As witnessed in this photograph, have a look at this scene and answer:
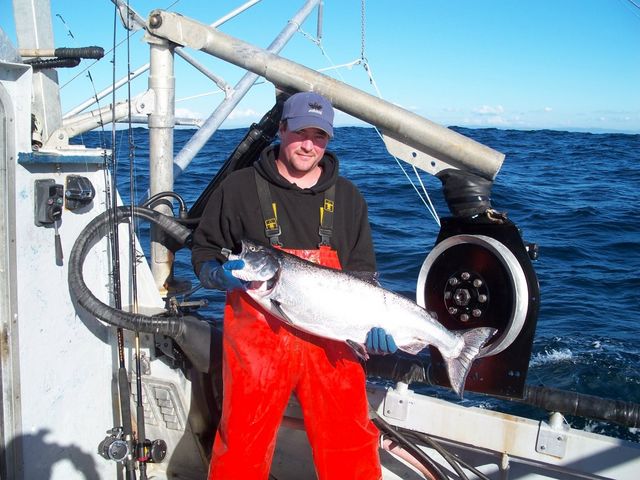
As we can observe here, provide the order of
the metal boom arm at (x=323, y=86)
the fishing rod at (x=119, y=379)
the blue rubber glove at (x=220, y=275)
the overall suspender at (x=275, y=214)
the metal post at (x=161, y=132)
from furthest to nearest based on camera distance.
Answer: the metal post at (x=161, y=132), the metal boom arm at (x=323, y=86), the fishing rod at (x=119, y=379), the overall suspender at (x=275, y=214), the blue rubber glove at (x=220, y=275)

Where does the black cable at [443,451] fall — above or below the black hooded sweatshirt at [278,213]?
below

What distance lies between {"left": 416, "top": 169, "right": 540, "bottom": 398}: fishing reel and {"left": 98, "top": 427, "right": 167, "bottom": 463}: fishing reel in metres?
1.81

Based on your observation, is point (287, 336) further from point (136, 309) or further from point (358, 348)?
point (136, 309)

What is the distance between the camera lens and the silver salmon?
9.99 ft

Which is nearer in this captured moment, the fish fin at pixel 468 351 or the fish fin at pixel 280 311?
the fish fin at pixel 280 311

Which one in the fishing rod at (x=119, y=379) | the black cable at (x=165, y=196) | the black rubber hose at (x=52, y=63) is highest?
the black rubber hose at (x=52, y=63)

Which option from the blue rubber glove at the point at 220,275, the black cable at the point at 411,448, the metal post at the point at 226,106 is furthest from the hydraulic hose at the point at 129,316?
the metal post at the point at 226,106

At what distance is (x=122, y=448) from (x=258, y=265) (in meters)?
1.42

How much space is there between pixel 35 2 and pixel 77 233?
1.46 meters

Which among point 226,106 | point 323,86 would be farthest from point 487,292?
point 226,106

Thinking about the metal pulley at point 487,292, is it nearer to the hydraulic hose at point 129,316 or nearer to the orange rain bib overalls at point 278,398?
the orange rain bib overalls at point 278,398

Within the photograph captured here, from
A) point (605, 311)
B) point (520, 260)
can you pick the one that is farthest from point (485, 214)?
point (605, 311)

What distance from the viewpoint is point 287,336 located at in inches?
127

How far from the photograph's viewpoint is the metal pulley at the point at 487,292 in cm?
333
